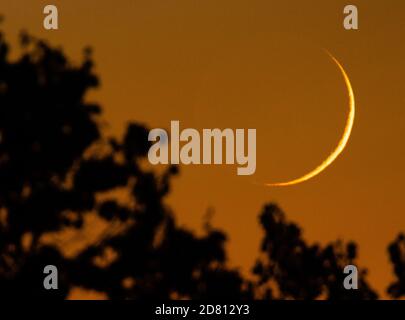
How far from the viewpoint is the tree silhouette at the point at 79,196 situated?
26.1 m

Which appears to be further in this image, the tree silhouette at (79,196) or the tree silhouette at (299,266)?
the tree silhouette at (299,266)

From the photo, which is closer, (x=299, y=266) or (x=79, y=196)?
(x=79, y=196)

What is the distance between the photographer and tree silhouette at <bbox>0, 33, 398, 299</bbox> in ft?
85.6

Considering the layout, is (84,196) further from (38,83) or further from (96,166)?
(38,83)

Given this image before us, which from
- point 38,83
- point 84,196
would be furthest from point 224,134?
point 38,83

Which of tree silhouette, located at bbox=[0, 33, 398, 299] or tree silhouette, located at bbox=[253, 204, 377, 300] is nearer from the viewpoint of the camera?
tree silhouette, located at bbox=[0, 33, 398, 299]

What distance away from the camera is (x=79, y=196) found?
2670 cm
